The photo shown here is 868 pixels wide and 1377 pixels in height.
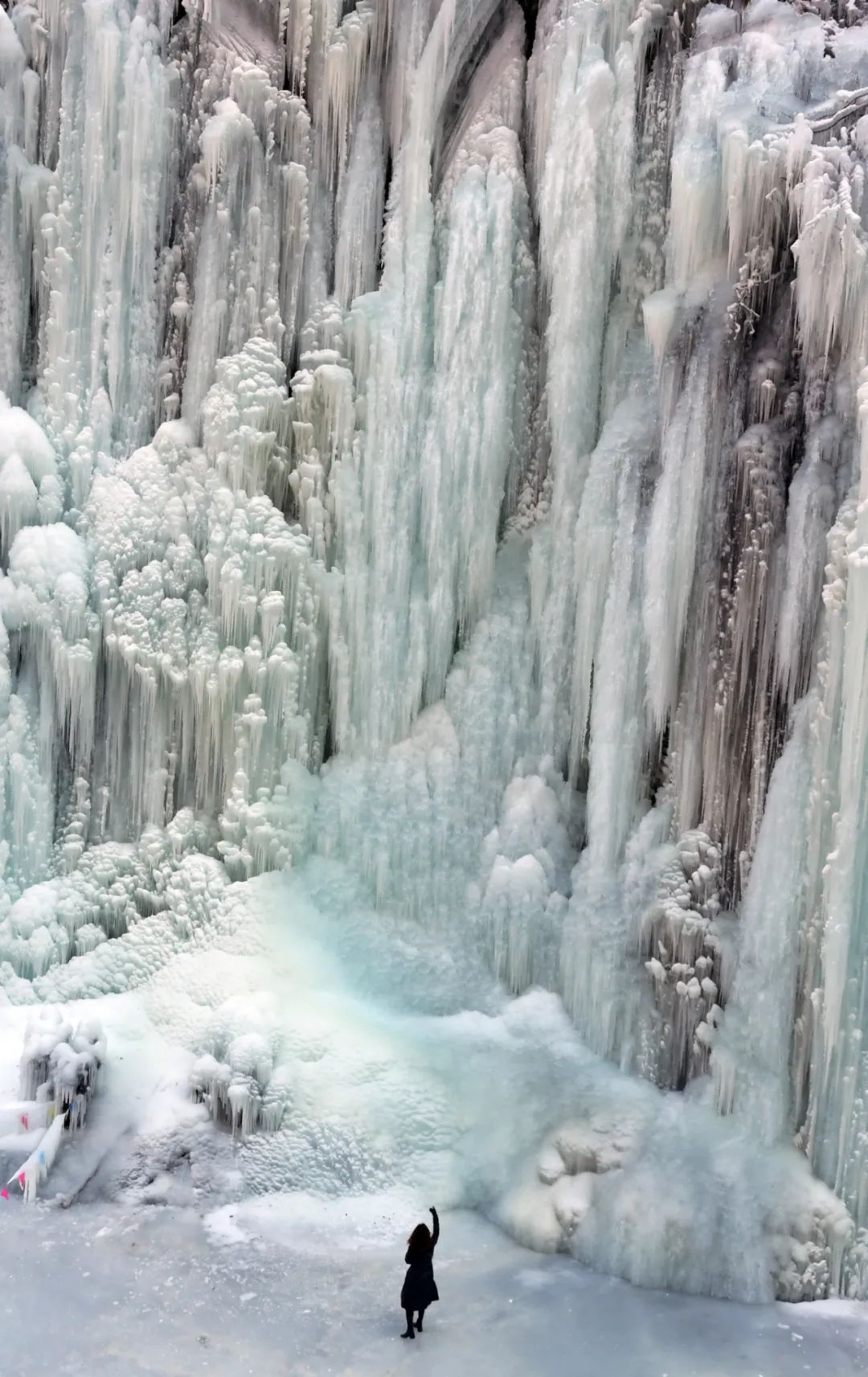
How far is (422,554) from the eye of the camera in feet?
41.7

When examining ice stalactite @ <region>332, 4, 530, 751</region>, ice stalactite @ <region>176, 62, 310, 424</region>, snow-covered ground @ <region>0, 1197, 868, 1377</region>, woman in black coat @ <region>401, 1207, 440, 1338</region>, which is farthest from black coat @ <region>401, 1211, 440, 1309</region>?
ice stalactite @ <region>176, 62, 310, 424</region>

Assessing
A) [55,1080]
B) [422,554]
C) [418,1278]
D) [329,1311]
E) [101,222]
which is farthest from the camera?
[101,222]

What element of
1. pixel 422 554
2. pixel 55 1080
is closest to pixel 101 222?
pixel 422 554

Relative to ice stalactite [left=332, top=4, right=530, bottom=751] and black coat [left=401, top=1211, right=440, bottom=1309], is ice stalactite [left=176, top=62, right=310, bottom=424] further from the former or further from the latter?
black coat [left=401, top=1211, right=440, bottom=1309]

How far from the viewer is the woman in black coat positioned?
8672mm

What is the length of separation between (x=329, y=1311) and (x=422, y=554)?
6119mm

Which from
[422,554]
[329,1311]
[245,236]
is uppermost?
[245,236]

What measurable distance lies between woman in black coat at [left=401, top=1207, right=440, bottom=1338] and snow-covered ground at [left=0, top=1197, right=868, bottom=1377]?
0.64 ft

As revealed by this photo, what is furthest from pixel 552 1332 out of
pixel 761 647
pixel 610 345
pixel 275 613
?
pixel 610 345

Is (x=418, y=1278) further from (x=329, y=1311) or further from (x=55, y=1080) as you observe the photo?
(x=55, y=1080)

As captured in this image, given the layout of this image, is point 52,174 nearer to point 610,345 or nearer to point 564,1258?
point 610,345

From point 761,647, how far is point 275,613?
13.6 feet

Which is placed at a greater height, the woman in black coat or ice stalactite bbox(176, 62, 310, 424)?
ice stalactite bbox(176, 62, 310, 424)

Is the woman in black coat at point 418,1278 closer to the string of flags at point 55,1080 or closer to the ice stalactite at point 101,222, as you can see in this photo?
the string of flags at point 55,1080
